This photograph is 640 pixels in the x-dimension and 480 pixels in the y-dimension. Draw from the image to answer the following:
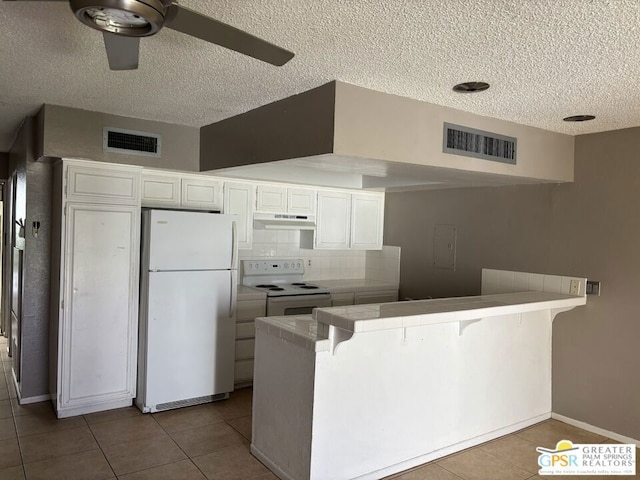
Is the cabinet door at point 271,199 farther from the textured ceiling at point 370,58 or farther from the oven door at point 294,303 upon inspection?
the textured ceiling at point 370,58

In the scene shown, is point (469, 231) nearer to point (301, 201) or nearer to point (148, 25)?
point (301, 201)

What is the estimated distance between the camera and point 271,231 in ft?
16.8

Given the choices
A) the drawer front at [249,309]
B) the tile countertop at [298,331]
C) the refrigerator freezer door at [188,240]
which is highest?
the refrigerator freezer door at [188,240]

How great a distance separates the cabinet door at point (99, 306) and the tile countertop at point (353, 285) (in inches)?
76.8

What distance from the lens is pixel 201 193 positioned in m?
4.29

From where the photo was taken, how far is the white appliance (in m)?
→ 3.77

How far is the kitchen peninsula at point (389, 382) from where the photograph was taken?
268cm

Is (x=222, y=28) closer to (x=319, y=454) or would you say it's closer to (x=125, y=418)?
(x=319, y=454)

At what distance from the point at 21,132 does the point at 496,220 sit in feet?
13.9

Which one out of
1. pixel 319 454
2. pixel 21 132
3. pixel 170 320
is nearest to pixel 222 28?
pixel 319 454

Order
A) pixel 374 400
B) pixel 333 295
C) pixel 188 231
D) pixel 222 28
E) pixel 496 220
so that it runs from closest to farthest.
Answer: pixel 222 28 → pixel 374 400 → pixel 188 231 → pixel 496 220 → pixel 333 295

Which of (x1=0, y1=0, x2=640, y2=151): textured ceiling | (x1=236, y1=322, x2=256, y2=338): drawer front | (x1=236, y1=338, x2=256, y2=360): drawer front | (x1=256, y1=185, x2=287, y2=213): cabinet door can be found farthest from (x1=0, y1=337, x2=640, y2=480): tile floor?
(x1=0, y1=0, x2=640, y2=151): textured ceiling

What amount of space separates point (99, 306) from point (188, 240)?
2.71ft

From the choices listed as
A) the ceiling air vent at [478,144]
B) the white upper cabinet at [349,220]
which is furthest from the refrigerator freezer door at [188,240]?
the ceiling air vent at [478,144]
